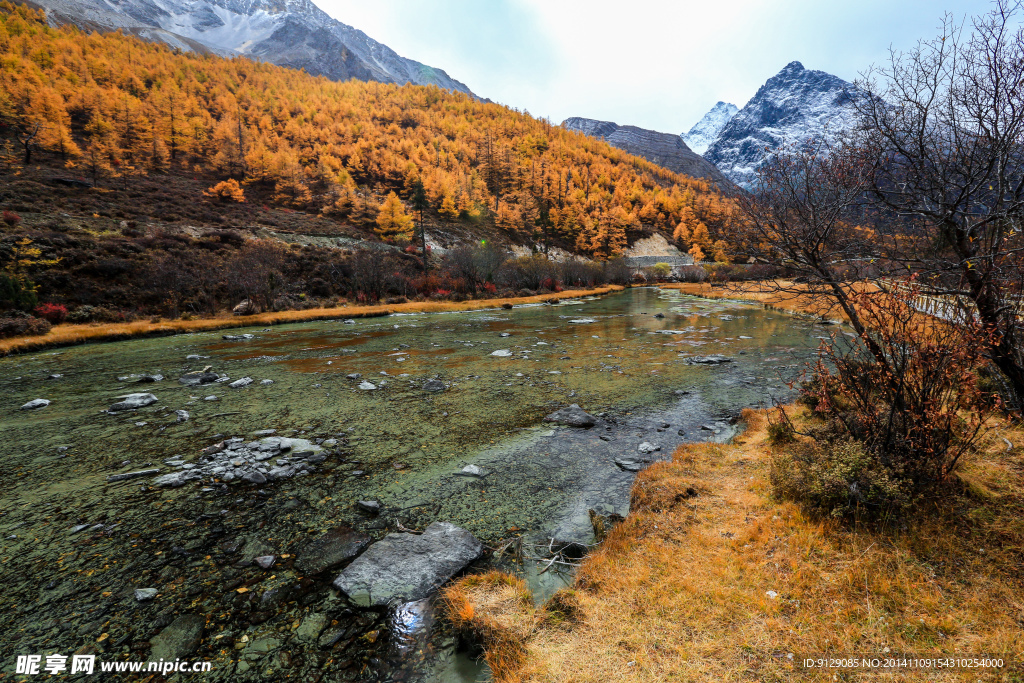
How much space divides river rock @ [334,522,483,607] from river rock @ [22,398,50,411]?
11188 mm

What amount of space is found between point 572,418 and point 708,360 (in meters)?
8.24

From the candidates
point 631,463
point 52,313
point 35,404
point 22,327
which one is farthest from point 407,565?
point 52,313

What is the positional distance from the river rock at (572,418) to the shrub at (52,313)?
30.8m

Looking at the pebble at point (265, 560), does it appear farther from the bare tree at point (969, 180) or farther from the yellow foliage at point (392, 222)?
the yellow foliage at point (392, 222)

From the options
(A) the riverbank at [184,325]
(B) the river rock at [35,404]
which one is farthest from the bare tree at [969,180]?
(A) the riverbank at [184,325]

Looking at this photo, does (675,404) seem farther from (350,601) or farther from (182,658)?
(182,658)

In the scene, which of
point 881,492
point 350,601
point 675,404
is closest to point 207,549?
point 350,601

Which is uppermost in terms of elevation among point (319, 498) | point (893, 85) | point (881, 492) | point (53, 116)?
point (53, 116)

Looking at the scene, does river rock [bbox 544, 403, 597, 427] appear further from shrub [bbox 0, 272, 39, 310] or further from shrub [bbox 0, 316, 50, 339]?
shrub [bbox 0, 272, 39, 310]

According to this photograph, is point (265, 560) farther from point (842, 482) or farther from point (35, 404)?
point (35, 404)

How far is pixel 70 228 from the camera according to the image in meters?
32.2

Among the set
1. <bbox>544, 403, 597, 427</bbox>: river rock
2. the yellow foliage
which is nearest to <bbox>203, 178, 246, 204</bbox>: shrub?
the yellow foliage

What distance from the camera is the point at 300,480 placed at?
586cm

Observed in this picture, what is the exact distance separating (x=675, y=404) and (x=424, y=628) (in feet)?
26.1
